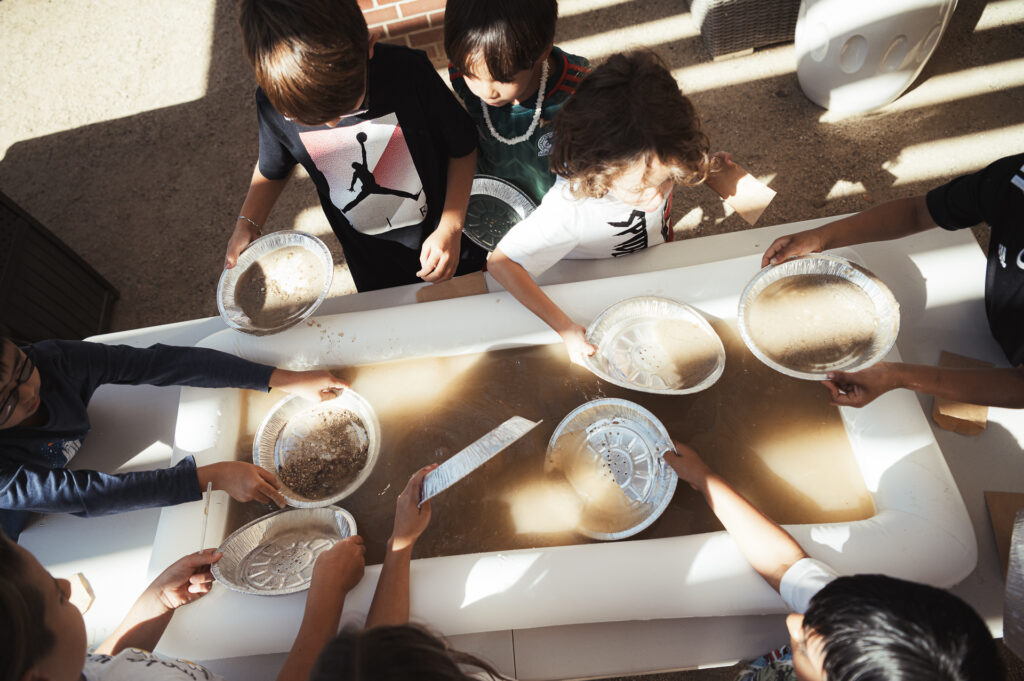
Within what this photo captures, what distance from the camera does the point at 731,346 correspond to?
3.67 ft

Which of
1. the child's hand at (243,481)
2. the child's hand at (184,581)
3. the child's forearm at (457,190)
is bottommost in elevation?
the child's hand at (184,581)

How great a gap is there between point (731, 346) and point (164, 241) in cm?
219

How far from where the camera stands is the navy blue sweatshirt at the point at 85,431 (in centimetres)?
106

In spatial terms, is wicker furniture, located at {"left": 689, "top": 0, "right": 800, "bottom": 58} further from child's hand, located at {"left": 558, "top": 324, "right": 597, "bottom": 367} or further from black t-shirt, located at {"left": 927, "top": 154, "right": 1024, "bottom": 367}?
child's hand, located at {"left": 558, "top": 324, "right": 597, "bottom": 367}

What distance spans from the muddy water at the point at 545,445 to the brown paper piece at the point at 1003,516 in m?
0.26

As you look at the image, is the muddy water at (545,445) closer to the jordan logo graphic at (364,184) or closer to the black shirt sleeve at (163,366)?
the black shirt sleeve at (163,366)

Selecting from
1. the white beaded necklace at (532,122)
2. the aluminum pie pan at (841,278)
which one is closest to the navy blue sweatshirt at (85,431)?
the white beaded necklace at (532,122)

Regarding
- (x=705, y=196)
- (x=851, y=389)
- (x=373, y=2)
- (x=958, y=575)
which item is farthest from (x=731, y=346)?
(x=373, y=2)

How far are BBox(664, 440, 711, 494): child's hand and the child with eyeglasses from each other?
642mm

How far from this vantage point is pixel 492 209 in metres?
1.51

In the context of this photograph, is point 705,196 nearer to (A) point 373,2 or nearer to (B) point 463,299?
(B) point 463,299

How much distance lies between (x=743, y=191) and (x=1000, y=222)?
453mm

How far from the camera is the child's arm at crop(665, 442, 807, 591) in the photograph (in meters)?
0.90

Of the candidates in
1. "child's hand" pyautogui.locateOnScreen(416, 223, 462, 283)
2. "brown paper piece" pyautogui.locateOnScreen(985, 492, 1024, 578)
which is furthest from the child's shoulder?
"brown paper piece" pyautogui.locateOnScreen(985, 492, 1024, 578)
